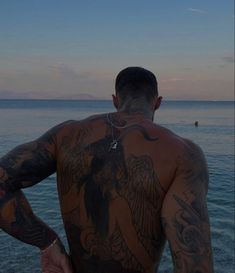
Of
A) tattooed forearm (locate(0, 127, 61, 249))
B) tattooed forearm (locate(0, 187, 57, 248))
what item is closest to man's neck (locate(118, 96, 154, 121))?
tattooed forearm (locate(0, 127, 61, 249))

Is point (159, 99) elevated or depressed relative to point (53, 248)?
elevated

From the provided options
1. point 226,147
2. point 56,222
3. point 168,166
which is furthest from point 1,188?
point 226,147

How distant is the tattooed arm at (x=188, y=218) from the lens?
305cm

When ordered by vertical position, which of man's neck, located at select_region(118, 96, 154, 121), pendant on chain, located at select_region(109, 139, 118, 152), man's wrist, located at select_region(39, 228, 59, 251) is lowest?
man's wrist, located at select_region(39, 228, 59, 251)

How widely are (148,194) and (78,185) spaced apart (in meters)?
0.54

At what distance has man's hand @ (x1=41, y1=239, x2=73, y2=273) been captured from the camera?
11.7ft

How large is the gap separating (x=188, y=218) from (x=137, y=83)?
1.13m

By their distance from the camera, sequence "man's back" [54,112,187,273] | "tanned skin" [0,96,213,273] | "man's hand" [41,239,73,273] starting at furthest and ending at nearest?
1. "man's hand" [41,239,73,273]
2. "man's back" [54,112,187,273]
3. "tanned skin" [0,96,213,273]

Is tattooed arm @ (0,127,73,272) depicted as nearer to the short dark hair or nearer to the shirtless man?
the shirtless man

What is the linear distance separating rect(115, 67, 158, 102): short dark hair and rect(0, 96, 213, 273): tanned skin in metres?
0.08

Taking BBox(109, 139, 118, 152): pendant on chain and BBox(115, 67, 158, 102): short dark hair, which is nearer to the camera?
BBox(109, 139, 118, 152): pendant on chain

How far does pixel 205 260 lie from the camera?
304cm

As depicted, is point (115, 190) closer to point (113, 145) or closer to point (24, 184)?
point (113, 145)

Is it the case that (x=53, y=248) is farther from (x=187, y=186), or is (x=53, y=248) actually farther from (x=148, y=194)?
(x=187, y=186)
